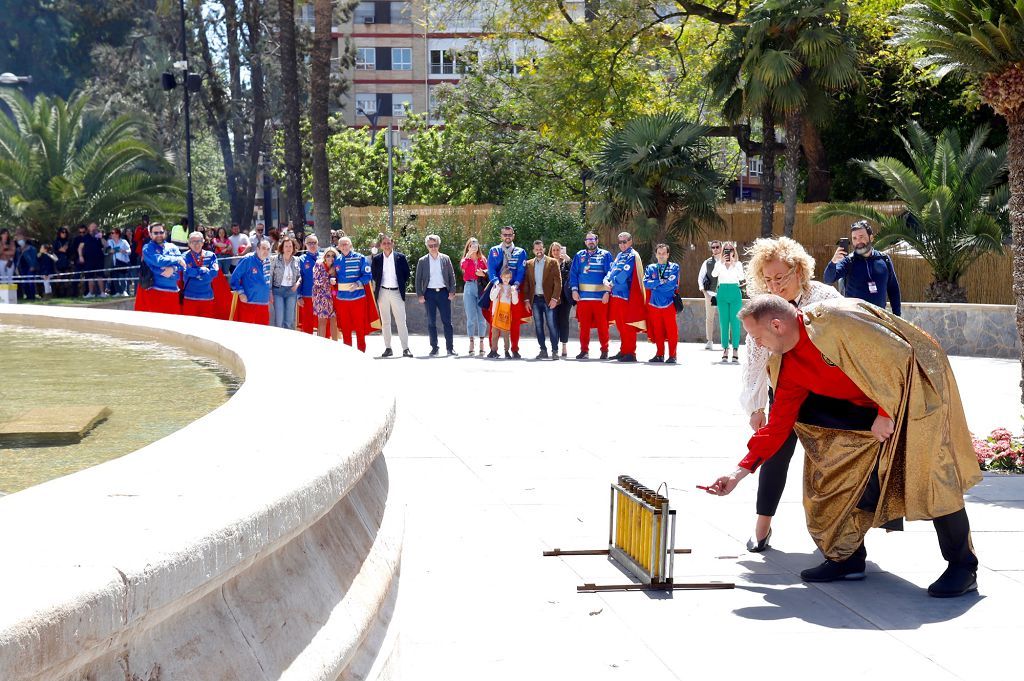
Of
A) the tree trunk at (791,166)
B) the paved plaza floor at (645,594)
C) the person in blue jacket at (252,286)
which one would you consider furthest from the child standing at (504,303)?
the tree trunk at (791,166)

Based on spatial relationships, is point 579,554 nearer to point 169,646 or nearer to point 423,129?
point 169,646

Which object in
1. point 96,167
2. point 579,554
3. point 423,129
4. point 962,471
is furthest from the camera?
point 423,129

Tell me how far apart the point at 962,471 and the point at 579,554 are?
6.36 feet

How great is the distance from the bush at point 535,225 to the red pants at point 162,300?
996 cm

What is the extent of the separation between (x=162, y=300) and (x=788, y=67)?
1323cm

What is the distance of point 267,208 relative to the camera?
225 ft

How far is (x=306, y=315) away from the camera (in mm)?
18797

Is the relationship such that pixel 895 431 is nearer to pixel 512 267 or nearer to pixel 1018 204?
pixel 1018 204

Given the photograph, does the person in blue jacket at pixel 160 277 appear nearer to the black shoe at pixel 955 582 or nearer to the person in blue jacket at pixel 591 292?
the person in blue jacket at pixel 591 292

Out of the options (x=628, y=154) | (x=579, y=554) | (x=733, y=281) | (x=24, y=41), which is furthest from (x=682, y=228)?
(x=24, y=41)

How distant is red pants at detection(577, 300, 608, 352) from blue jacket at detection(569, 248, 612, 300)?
0.11 m

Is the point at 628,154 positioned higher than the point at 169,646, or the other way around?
the point at 628,154

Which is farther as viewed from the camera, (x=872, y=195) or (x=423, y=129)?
(x=423, y=129)

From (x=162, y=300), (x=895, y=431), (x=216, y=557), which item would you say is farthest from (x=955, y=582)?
(x=162, y=300)
